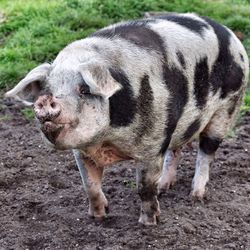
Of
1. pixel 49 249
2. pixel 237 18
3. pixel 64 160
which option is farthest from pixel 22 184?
pixel 237 18

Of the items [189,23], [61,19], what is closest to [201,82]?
[189,23]

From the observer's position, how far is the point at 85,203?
17.9 feet

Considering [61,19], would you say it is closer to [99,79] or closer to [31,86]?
[31,86]

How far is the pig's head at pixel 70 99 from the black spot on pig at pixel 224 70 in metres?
1.19

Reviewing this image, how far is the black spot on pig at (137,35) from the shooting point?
15.1 ft

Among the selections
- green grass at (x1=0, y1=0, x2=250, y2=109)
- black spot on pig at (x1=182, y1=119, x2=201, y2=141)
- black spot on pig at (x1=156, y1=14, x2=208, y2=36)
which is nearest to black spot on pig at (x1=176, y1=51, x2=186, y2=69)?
black spot on pig at (x1=156, y1=14, x2=208, y2=36)

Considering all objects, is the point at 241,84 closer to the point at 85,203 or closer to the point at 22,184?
the point at 85,203

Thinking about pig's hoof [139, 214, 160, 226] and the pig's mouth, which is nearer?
the pig's mouth

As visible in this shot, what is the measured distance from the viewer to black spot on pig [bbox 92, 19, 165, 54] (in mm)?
4609

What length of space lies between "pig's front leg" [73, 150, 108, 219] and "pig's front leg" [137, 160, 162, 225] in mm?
283

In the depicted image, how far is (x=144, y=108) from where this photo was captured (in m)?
4.50

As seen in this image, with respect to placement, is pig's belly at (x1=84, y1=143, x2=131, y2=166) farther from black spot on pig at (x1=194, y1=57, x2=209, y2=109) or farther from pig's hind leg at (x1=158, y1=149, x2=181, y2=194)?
pig's hind leg at (x1=158, y1=149, x2=181, y2=194)

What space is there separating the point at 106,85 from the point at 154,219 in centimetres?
136

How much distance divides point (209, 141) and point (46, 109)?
1.95 meters
